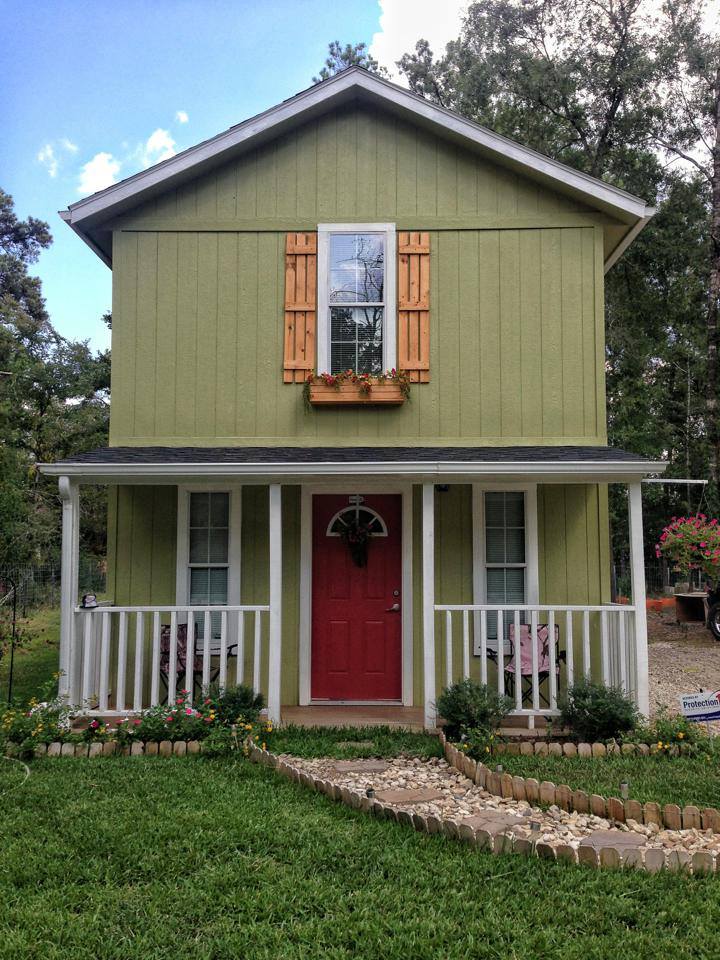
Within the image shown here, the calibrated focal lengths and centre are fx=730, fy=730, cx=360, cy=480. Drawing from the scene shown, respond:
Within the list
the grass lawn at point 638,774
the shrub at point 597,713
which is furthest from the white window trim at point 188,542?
the shrub at point 597,713

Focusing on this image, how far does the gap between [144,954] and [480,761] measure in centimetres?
312

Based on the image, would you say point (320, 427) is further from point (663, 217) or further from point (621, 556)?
point (621, 556)

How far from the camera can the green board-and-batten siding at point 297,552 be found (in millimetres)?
7469

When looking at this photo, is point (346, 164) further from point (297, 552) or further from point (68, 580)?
point (68, 580)

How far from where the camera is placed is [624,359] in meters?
16.9

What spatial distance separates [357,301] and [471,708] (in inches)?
168

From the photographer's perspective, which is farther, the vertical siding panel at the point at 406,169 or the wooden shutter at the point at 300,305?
the vertical siding panel at the point at 406,169

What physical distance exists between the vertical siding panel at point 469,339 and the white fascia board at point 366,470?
1.13m

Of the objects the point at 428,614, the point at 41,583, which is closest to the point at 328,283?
the point at 428,614

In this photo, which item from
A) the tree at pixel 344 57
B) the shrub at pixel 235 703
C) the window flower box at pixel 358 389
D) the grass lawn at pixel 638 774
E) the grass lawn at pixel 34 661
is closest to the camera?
the grass lawn at pixel 638 774

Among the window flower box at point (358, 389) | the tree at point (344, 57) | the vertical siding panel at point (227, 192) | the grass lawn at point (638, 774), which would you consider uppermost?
the tree at point (344, 57)

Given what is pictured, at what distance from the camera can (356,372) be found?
7707 mm

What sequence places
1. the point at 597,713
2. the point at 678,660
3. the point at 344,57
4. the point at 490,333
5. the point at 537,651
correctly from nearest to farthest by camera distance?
the point at 597,713 → the point at 537,651 → the point at 490,333 → the point at 678,660 → the point at 344,57

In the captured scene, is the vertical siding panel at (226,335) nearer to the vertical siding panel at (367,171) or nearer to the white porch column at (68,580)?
the vertical siding panel at (367,171)
